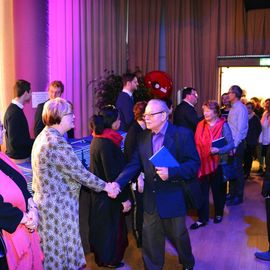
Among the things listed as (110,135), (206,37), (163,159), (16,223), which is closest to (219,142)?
(110,135)

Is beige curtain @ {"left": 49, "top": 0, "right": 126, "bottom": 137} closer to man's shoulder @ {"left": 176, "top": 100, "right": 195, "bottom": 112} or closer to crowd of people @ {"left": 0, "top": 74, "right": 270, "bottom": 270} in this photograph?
man's shoulder @ {"left": 176, "top": 100, "right": 195, "bottom": 112}

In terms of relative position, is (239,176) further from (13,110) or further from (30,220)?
(30,220)

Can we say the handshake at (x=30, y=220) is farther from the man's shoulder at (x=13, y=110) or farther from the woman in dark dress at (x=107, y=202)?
the man's shoulder at (x=13, y=110)

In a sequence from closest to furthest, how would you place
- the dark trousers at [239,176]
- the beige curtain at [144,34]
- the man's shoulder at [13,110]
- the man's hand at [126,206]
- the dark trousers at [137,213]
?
the man's hand at [126,206] < the dark trousers at [137,213] < the man's shoulder at [13,110] < the dark trousers at [239,176] < the beige curtain at [144,34]

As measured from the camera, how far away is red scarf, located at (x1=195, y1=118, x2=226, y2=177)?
481 centimetres

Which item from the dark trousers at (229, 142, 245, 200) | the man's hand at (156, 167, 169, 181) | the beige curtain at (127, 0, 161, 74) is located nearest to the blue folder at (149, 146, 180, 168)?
the man's hand at (156, 167, 169, 181)

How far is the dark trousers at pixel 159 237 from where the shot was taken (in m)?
3.46

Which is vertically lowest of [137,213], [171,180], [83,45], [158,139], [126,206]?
[137,213]

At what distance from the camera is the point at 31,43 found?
235 inches

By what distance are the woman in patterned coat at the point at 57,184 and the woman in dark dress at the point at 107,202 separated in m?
0.45

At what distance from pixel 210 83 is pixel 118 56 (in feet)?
6.51

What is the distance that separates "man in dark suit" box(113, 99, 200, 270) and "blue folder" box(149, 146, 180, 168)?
1.6 inches

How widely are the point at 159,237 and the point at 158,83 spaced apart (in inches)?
202

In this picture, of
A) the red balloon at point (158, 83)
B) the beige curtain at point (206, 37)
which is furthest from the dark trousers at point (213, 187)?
the beige curtain at point (206, 37)
